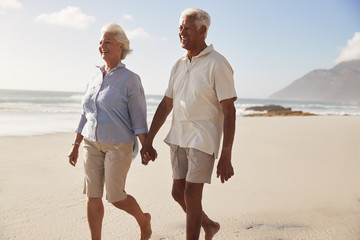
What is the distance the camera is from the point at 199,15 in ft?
8.20

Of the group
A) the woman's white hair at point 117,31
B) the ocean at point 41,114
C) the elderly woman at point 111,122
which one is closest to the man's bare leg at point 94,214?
the elderly woman at point 111,122

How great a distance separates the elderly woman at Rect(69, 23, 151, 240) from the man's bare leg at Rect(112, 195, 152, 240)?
5 cm

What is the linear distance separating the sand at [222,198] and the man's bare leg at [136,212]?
0.72ft

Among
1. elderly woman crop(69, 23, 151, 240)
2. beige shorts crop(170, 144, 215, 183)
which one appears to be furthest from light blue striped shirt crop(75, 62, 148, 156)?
beige shorts crop(170, 144, 215, 183)

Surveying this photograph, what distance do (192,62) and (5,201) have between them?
116 inches

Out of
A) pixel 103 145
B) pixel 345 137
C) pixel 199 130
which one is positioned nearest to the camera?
pixel 199 130

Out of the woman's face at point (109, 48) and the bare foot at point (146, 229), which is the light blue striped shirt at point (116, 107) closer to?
the woman's face at point (109, 48)

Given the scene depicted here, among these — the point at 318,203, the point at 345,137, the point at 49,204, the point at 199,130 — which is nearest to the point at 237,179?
the point at 318,203

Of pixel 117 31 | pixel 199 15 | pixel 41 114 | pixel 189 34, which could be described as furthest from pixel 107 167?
pixel 41 114

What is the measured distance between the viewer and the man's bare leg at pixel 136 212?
286 centimetres

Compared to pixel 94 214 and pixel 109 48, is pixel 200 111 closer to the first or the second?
pixel 109 48

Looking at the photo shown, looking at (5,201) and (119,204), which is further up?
(119,204)

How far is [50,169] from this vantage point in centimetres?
571

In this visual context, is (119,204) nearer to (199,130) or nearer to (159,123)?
(159,123)
